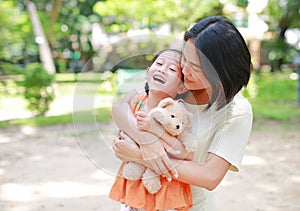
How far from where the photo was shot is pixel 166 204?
135 cm

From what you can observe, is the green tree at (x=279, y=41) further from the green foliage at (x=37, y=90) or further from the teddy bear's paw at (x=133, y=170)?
the teddy bear's paw at (x=133, y=170)

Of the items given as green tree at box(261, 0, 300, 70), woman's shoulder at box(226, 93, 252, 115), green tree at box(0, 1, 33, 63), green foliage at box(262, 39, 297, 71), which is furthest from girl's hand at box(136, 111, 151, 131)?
green foliage at box(262, 39, 297, 71)

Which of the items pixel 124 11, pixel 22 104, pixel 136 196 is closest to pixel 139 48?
pixel 136 196

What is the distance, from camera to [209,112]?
1423 millimetres

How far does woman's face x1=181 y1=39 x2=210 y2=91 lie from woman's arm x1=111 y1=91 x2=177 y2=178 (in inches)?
7.3

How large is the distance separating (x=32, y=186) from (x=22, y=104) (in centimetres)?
773

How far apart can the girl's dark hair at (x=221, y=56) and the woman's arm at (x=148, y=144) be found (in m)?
0.24

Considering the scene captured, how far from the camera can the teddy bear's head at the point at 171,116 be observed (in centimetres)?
127

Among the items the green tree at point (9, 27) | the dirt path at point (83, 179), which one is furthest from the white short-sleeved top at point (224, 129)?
the green tree at point (9, 27)

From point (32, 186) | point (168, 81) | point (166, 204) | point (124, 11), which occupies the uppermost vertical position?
point (168, 81)

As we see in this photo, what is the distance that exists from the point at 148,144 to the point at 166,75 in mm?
205

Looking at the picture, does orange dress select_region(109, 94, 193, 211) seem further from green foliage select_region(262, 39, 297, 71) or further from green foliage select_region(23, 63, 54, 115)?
green foliage select_region(262, 39, 297, 71)

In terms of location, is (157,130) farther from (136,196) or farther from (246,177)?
(246,177)

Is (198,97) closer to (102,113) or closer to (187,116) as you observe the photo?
(187,116)
